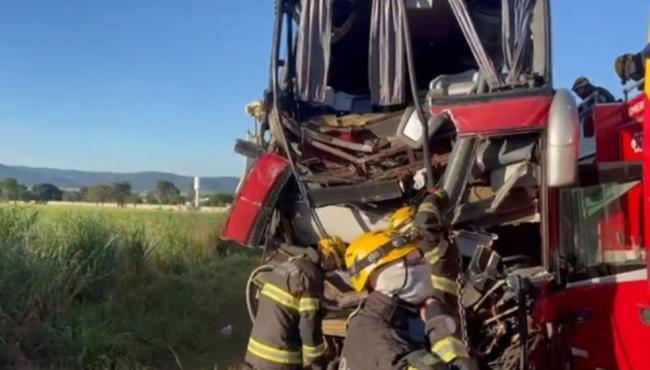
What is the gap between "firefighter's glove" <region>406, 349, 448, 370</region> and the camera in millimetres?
3529

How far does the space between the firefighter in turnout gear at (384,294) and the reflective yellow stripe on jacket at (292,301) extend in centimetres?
40

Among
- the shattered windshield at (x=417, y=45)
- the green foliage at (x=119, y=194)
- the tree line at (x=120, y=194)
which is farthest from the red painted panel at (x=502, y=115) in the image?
the green foliage at (x=119, y=194)

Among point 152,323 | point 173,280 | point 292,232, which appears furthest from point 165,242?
point 292,232

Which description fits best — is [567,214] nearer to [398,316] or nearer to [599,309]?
[599,309]

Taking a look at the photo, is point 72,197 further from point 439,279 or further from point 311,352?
point 439,279

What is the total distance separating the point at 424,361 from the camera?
11.7 feet

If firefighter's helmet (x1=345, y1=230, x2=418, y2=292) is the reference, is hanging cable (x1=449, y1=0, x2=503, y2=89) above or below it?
above

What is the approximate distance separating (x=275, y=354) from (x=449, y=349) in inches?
46.8

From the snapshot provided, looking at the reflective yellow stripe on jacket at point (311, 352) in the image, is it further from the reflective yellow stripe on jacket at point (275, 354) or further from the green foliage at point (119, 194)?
the green foliage at point (119, 194)

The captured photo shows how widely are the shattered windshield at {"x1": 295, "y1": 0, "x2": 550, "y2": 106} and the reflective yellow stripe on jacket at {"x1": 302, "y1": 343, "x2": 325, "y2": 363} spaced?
192 centimetres

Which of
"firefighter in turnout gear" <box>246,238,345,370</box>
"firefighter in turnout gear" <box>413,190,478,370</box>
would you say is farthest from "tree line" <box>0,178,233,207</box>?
"firefighter in turnout gear" <box>413,190,478,370</box>

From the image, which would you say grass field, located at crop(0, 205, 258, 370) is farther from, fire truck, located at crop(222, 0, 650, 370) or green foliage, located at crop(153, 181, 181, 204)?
green foliage, located at crop(153, 181, 181, 204)

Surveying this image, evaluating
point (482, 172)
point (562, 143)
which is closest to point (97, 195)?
point (482, 172)

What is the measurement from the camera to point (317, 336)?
4.51 m
